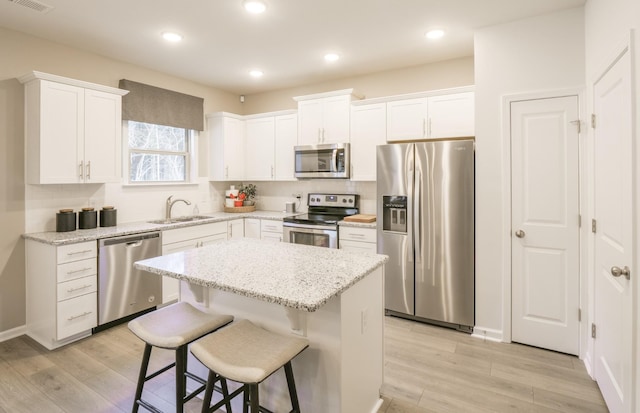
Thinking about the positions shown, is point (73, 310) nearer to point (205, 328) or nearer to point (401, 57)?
point (205, 328)

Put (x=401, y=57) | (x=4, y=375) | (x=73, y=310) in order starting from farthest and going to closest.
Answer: (x=401, y=57) → (x=73, y=310) → (x=4, y=375)

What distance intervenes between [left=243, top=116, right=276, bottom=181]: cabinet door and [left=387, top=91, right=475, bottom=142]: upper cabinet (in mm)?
1710

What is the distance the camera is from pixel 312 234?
13.3ft

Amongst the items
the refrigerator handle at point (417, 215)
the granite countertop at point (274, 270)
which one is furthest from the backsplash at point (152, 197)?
the granite countertop at point (274, 270)

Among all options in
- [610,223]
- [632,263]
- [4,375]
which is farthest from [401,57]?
[4,375]

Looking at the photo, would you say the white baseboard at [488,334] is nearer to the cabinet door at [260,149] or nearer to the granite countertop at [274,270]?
the granite countertop at [274,270]

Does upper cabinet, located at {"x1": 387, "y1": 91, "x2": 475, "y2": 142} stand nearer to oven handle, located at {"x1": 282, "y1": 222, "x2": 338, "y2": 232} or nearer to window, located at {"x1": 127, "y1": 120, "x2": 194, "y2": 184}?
oven handle, located at {"x1": 282, "y1": 222, "x2": 338, "y2": 232}

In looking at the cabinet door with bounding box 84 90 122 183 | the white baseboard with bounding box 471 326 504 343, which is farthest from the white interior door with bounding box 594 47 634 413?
the cabinet door with bounding box 84 90 122 183

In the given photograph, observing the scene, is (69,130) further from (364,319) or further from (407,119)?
(407,119)

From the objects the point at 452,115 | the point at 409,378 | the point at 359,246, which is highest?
the point at 452,115

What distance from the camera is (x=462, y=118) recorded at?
11.3ft

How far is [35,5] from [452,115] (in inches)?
142

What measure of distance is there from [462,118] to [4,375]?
4.29 metres

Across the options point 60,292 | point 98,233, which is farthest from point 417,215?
point 60,292
